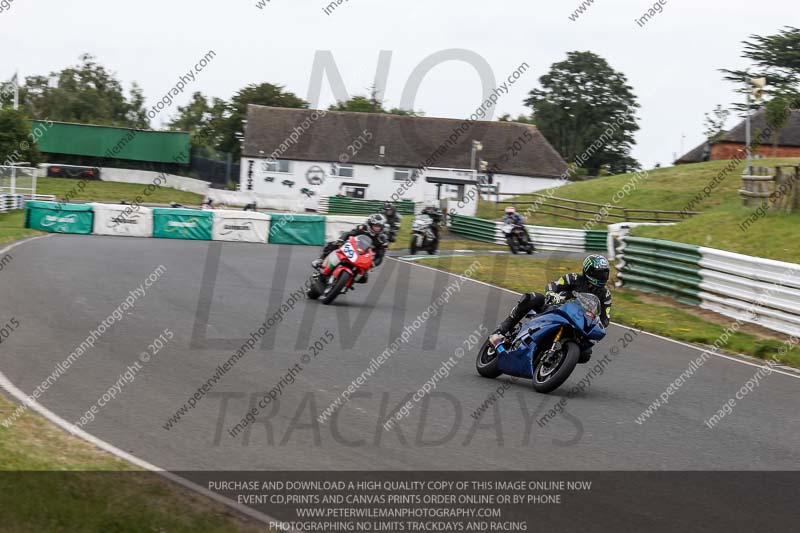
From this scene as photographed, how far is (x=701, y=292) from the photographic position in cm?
1659

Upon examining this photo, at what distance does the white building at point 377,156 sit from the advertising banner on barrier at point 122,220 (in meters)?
35.9

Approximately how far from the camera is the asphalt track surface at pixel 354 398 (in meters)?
6.79

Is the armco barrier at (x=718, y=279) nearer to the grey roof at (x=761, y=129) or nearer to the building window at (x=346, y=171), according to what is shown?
the building window at (x=346, y=171)

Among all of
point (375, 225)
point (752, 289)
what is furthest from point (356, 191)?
point (752, 289)

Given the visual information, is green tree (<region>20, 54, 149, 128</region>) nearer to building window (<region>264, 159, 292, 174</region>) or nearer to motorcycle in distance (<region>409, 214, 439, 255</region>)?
building window (<region>264, 159, 292, 174</region>)

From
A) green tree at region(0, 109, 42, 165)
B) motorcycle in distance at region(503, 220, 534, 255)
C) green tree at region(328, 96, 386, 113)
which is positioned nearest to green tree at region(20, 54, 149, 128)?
green tree at region(328, 96, 386, 113)

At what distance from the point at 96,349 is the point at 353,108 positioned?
83.7 m

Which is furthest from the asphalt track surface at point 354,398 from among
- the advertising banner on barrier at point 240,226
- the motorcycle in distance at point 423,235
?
the advertising banner on barrier at point 240,226

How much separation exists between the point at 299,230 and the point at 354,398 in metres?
24.6

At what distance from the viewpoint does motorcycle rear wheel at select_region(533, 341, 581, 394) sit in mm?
8797

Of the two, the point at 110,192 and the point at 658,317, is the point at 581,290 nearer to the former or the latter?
the point at 658,317
